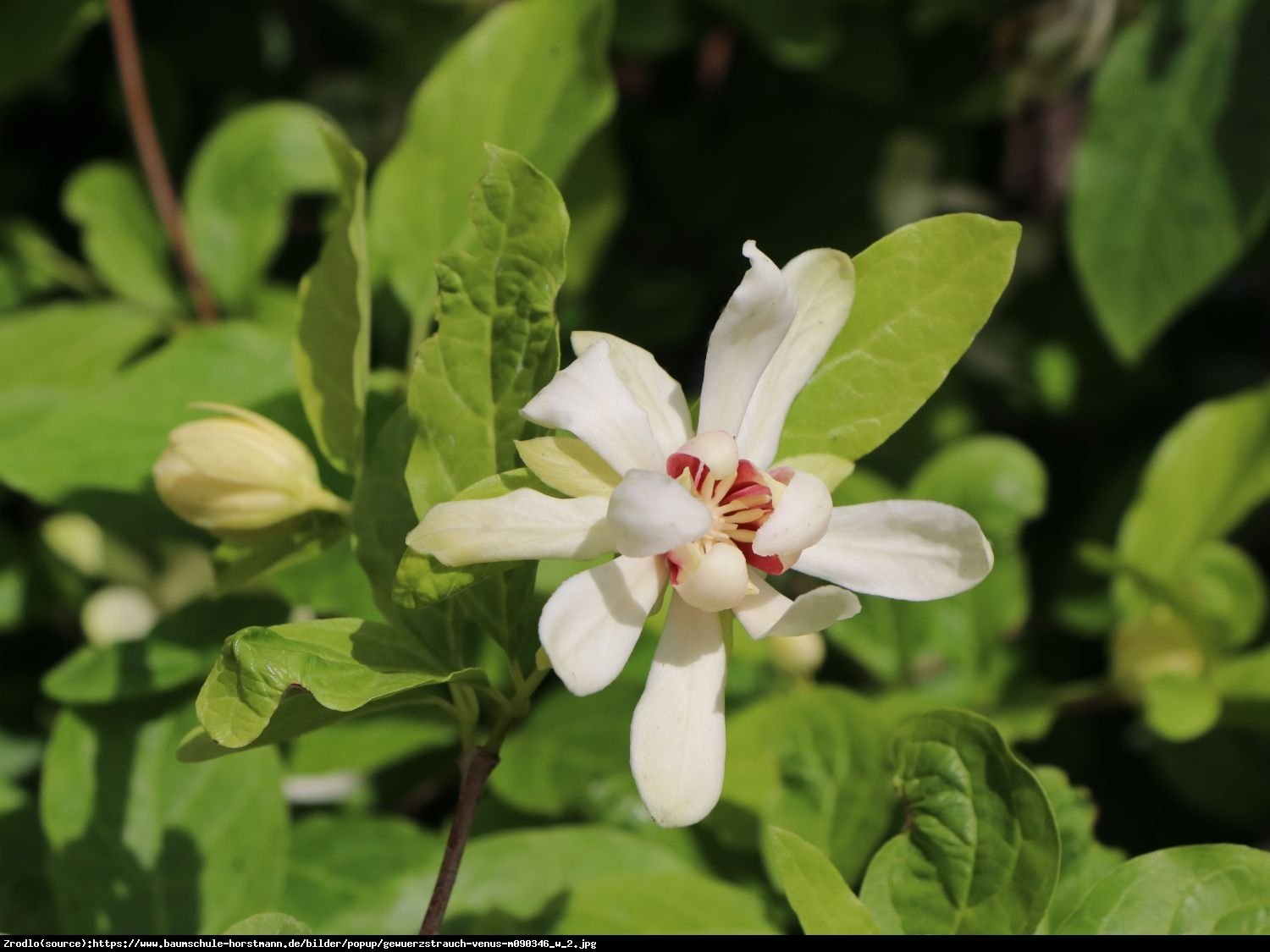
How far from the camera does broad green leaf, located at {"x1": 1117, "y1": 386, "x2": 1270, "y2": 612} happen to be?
1409 millimetres

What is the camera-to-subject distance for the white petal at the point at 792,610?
68 centimetres

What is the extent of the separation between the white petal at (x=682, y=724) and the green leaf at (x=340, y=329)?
0.28m

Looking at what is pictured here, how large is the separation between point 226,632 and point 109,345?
0.53 m

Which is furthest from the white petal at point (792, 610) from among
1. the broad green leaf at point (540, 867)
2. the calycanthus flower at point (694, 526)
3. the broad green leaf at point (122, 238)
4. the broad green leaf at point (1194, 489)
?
the broad green leaf at point (122, 238)

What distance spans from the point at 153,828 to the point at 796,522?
685 millimetres

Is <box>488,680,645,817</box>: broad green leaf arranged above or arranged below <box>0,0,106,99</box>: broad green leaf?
below

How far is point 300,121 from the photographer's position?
4.93ft

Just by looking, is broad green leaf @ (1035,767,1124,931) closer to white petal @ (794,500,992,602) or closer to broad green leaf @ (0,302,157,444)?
white petal @ (794,500,992,602)

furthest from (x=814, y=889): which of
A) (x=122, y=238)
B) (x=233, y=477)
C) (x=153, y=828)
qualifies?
(x=122, y=238)

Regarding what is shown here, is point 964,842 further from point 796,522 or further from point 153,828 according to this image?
point 153,828

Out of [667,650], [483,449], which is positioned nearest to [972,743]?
[667,650]

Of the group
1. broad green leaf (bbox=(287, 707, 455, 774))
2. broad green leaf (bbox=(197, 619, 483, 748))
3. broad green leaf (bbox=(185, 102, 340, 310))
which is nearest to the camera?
broad green leaf (bbox=(197, 619, 483, 748))

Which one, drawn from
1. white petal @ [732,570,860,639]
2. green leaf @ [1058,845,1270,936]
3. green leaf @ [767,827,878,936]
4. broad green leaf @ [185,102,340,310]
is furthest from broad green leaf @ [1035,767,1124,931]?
broad green leaf @ [185,102,340,310]

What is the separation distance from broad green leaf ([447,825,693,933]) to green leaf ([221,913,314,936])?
370 millimetres
